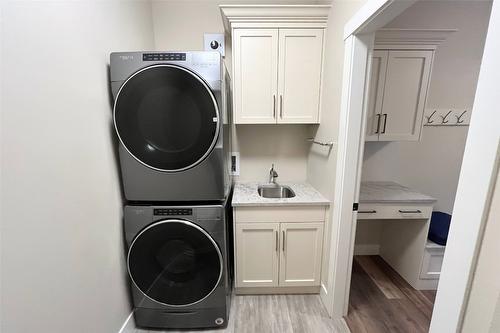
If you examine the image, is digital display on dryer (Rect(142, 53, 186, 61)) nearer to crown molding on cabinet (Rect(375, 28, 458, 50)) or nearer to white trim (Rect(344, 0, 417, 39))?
white trim (Rect(344, 0, 417, 39))

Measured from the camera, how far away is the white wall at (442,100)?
74.9 inches

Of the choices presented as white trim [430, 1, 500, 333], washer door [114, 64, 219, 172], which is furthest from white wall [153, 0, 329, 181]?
white trim [430, 1, 500, 333]

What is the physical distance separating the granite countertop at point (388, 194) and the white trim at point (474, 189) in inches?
48.1

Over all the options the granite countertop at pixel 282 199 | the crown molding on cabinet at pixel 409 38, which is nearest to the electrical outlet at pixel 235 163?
the granite countertop at pixel 282 199

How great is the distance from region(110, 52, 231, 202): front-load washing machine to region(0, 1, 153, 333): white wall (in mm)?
121

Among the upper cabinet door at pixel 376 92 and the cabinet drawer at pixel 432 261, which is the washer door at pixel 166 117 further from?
the cabinet drawer at pixel 432 261

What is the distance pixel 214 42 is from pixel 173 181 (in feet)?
4.61

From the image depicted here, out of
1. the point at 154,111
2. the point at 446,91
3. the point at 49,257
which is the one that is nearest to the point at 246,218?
the point at 154,111

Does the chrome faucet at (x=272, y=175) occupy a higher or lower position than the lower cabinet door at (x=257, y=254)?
higher

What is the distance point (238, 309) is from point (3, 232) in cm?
153

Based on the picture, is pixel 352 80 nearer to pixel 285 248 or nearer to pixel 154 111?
pixel 154 111

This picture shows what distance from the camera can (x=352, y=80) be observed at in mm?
1237

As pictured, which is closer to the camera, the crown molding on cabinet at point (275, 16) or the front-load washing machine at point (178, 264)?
the front-load washing machine at point (178, 264)

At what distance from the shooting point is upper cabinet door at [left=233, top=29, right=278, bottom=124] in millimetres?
1646
